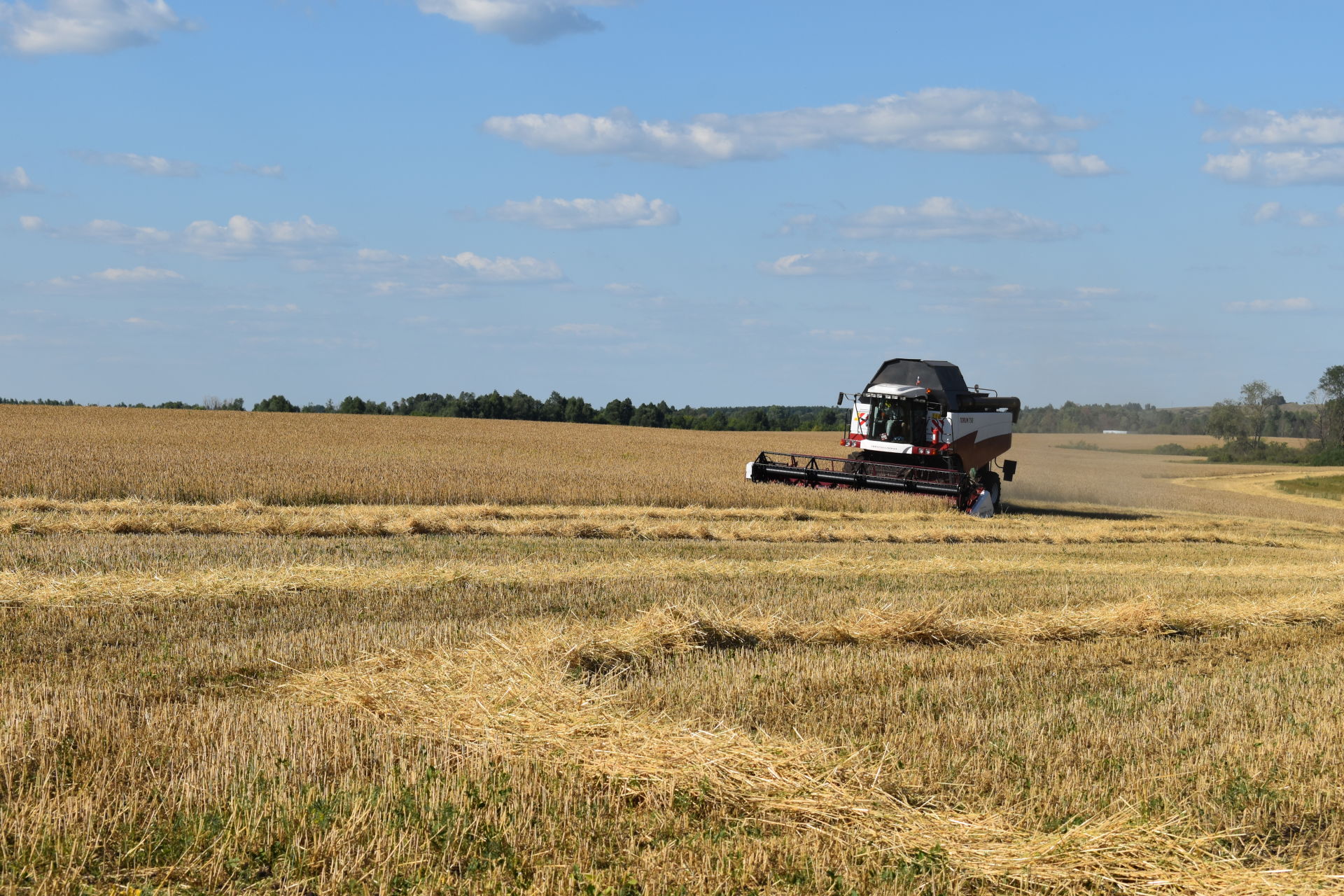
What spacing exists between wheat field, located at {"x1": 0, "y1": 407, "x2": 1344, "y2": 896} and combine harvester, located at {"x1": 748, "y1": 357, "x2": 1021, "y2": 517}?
6.67 m

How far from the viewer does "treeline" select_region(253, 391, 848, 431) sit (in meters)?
67.2

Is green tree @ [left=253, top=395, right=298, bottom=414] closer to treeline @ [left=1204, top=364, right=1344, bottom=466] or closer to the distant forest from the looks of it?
the distant forest

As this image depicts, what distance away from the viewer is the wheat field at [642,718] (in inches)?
167

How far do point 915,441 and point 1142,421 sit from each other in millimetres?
64184

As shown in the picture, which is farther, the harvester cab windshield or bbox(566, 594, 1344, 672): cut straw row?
the harvester cab windshield

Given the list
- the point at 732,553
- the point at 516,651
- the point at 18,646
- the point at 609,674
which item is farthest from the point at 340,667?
the point at 732,553

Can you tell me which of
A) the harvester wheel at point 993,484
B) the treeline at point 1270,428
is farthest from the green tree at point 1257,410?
the harvester wheel at point 993,484

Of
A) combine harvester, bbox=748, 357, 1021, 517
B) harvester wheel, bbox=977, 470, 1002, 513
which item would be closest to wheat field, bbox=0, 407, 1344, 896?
combine harvester, bbox=748, 357, 1021, 517

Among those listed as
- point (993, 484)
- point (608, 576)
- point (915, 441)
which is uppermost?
point (915, 441)

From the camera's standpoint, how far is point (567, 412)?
229 feet

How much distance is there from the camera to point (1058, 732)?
6.06 m

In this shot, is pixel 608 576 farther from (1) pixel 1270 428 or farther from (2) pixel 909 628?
(1) pixel 1270 428

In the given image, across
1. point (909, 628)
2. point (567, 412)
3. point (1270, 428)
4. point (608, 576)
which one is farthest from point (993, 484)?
point (1270, 428)

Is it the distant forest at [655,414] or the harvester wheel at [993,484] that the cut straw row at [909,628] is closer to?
the harvester wheel at [993,484]
